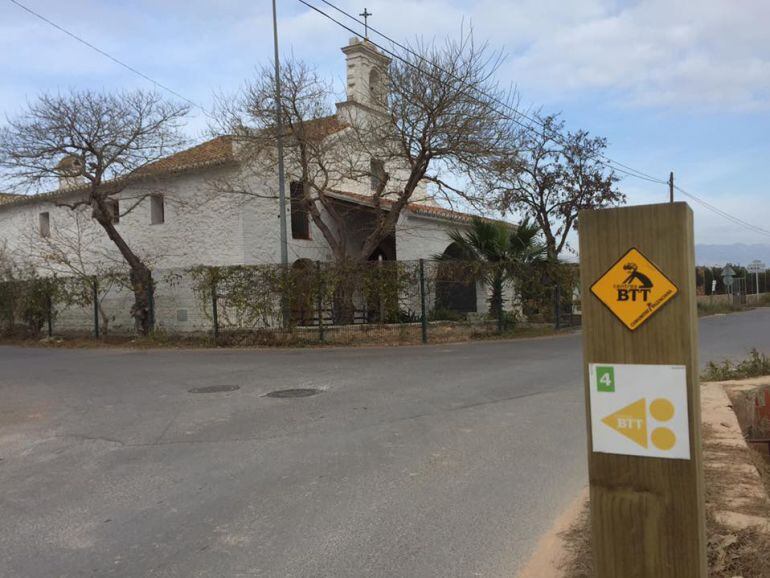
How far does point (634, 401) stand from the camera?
256cm

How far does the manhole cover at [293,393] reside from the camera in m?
9.43

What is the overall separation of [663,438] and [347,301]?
1506cm

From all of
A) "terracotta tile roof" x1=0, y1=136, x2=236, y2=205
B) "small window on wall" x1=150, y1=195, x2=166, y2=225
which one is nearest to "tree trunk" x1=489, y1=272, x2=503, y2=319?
"terracotta tile roof" x1=0, y1=136, x2=236, y2=205

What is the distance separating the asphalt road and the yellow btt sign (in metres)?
1.95

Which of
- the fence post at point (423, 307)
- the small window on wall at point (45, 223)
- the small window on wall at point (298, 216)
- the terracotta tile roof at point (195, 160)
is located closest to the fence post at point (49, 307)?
the terracotta tile roof at point (195, 160)

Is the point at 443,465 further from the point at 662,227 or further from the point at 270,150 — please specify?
the point at 270,150

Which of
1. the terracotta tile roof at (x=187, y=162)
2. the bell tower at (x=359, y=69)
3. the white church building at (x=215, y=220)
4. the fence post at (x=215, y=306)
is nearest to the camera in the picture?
the fence post at (x=215, y=306)

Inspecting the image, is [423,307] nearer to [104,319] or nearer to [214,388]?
[214,388]

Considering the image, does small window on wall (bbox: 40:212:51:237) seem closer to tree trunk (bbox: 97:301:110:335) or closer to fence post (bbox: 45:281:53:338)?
fence post (bbox: 45:281:53:338)

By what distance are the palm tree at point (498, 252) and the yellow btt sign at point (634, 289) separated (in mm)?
15779

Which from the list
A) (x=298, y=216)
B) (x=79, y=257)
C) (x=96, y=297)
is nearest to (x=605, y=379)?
(x=96, y=297)

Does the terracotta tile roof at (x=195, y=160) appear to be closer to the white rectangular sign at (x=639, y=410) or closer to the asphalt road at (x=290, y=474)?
the asphalt road at (x=290, y=474)

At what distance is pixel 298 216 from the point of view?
73.6 feet

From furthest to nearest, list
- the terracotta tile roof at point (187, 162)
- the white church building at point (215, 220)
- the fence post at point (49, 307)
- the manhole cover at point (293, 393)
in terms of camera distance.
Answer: the fence post at point (49, 307), the white church building at point (215, 220), the terracotta tile roof at point (187, 162), the manhole cover at point (293, 393)
